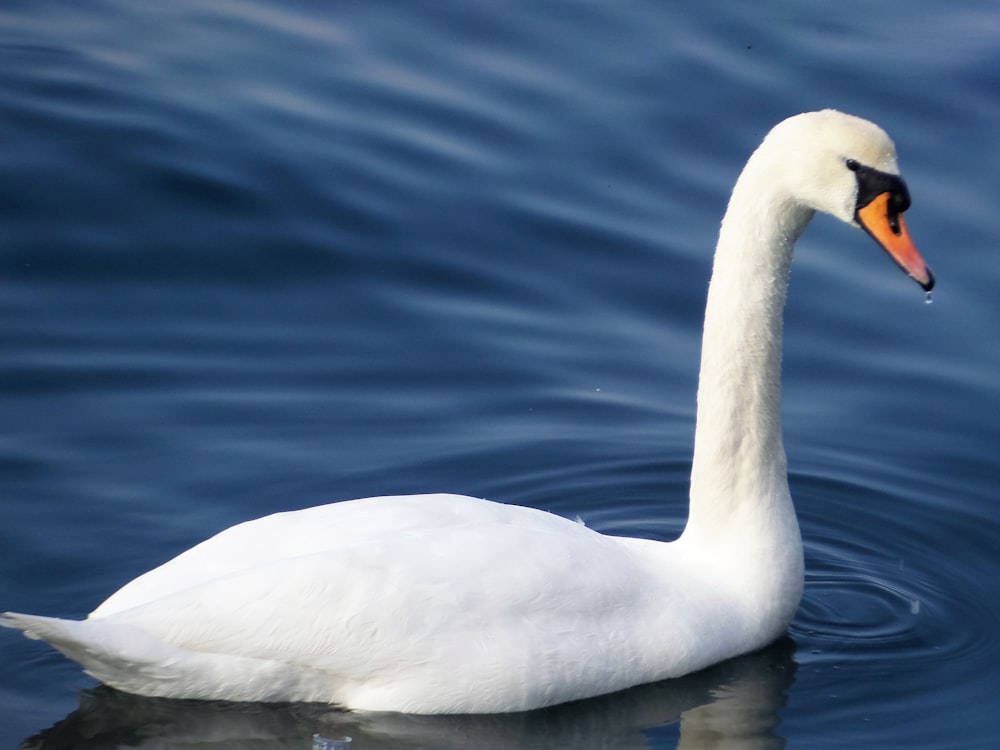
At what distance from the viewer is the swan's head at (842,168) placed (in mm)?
6828

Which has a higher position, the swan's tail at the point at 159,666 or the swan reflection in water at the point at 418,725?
the swan's tail at the point at 159,666

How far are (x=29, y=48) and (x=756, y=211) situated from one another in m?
8.23

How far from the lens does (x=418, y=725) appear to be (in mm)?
6383

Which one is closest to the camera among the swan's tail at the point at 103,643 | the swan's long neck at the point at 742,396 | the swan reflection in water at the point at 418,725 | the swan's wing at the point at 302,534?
the swan's tail at the point at 103,643

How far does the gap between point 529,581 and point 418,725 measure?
2.09 ft

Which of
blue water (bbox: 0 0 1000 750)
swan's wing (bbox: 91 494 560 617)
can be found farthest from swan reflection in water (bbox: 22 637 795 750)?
swan's wing (bbox: 91 494 560 617)

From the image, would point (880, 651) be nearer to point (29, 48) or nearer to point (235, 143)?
point (235, 143)

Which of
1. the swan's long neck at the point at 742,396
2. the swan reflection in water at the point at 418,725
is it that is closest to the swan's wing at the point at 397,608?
the swan reflection in water at the point at 418,725

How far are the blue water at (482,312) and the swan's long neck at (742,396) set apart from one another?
22.8 inches

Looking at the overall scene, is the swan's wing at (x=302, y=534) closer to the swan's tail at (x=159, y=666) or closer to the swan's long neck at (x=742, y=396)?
the swan's tail at (x=159, y=666)

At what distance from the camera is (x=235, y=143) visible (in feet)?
40.5

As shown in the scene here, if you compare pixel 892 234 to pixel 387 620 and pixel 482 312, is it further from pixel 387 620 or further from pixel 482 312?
pixel 482 312

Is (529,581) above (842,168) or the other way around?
the other way around

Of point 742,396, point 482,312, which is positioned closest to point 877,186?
point 742,396
